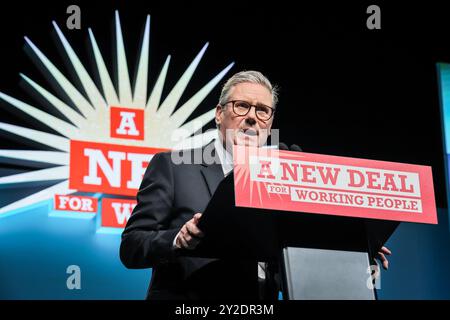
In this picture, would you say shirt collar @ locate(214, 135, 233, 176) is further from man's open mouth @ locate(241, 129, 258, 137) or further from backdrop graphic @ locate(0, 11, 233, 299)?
backdrop graphic @ locate(0, 11, 233, 299)

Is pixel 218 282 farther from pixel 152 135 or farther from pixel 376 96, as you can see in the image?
pixel 376 96

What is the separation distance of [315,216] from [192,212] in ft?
1.51

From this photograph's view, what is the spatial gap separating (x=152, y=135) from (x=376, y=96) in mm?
1431

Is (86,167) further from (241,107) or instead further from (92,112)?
(241,107)

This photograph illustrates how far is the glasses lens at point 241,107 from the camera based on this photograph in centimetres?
209

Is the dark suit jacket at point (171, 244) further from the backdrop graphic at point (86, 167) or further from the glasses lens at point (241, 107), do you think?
the backdrop graphic at point (86, 167)

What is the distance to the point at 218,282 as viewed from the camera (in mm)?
1676

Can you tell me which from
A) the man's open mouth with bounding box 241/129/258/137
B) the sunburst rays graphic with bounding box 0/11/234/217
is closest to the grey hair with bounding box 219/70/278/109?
the man's open mouth with bounding box 241/129/258/137

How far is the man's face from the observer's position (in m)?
2.03

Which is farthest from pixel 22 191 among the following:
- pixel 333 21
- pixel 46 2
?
pixel 333 21

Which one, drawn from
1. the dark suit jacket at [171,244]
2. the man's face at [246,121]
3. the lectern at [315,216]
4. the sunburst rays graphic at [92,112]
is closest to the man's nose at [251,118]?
the man's face at [246,121]

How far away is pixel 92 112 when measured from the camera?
379 cm

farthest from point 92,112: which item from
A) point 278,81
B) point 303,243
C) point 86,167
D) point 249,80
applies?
point 303,243
